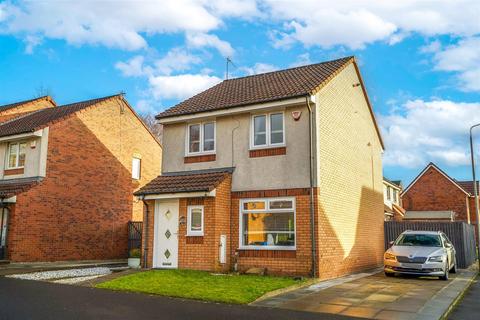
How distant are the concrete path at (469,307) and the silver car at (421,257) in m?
1.60

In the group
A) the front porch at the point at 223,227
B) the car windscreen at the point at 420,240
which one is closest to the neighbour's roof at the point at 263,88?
the front porch at the point at 223,227

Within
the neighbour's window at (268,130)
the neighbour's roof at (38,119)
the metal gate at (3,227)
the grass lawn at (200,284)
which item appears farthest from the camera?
the neighbour's roof at (38,119)

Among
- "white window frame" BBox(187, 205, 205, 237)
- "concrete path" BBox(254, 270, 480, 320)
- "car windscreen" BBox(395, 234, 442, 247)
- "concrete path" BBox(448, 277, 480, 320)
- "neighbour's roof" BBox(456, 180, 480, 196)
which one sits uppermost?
"neighbour's roof" BBox(456, 180, 480, 196)

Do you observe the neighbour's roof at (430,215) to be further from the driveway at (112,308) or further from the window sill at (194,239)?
the driveway at (112,308)

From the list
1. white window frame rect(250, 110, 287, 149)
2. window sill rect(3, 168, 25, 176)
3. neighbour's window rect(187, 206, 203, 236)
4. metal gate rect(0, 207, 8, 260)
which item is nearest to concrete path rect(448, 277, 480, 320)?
white window frame rect(250, 110, 287, 149)

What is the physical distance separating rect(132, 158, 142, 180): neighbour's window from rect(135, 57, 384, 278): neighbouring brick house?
963 centimetres

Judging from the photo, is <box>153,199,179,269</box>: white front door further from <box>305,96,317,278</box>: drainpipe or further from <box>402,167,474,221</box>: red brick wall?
<box>402,167,474,221</box>: red brick wall

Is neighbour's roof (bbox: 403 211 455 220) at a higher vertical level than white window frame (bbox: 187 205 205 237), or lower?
higher

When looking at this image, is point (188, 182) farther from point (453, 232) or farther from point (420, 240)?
point (453, 232)

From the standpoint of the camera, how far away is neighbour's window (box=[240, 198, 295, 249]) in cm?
1527

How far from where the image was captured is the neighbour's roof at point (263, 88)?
53.0 ft

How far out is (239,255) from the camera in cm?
1582

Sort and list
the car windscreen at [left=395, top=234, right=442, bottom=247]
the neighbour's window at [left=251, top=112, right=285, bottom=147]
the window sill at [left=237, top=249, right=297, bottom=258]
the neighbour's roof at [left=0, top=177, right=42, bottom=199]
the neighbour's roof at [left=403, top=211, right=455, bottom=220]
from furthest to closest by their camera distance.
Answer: the neighbour's roof at [left=403, top=211, right=455, bottom=220] → the neighbour's roof at [left=0, top=177, right=42, bottom=199] → the car windscreen at [left=395, top=234, right=442, bottom=247] → the neighbour's window at [left=251, top=112, right=285, bottom=147] → the window sill at [left=237, top=249, right=297, bottom=258]

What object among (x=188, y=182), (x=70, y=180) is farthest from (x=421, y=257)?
(x=70, y=180)
